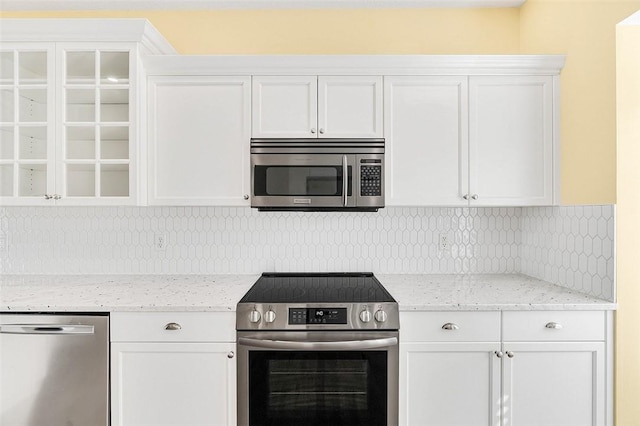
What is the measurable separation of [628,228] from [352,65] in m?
1.60

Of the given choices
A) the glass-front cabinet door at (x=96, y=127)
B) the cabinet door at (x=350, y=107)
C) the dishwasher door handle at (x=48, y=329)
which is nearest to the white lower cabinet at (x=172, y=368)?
the dishwasher door handle at (x=48, y=329)

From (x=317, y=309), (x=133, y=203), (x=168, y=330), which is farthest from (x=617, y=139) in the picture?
A: (x=133, y=203)

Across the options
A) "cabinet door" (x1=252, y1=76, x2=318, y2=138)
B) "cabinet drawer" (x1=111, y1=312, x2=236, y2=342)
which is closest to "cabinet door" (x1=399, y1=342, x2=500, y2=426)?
"cabinet drawer" (x1=111, y1=312, x2=236, y2=342)

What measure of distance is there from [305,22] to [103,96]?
134 cm

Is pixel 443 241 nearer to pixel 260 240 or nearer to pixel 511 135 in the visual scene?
pixel 511 135

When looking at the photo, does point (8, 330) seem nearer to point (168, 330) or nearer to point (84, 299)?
point (84, 299)

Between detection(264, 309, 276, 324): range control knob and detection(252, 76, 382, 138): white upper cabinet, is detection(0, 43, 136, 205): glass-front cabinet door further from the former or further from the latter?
detection(264, 309, 276, 324): range control knob

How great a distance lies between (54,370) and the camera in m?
1.82

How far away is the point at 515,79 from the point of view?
2.21m

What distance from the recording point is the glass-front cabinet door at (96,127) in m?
2.15

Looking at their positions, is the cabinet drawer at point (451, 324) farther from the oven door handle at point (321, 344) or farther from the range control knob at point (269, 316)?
the range control knob at point (269, 316)

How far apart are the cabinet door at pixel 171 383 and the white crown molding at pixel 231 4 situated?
2.10 m

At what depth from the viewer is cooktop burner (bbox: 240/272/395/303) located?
1.88m

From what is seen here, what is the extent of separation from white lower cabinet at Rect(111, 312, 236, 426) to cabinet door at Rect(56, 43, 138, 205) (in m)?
Answer: 0.75
